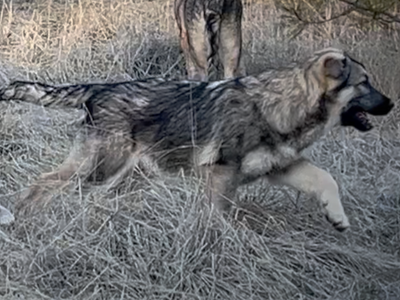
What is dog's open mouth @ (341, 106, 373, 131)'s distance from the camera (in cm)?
460

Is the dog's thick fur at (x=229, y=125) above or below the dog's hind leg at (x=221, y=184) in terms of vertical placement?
above

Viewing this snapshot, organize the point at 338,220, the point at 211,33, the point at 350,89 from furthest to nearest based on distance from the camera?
1. the point at 211,33
2. the point at 338,220
3. the point at 350,89

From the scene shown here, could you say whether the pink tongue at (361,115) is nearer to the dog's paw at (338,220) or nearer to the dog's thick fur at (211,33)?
the dog's paw at (338,220)

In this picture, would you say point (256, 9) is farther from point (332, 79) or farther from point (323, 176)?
point (323, 176)

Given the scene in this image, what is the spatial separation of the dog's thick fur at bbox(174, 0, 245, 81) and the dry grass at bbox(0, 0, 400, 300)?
7cm

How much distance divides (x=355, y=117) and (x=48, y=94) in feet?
6.13

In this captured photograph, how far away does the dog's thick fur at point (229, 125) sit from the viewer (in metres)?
4.63

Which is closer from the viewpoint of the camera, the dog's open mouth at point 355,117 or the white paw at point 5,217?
the dog's open mouth at point 355,117

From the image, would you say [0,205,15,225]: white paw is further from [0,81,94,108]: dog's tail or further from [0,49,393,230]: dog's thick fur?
[0,81,94,108]: dog's tail

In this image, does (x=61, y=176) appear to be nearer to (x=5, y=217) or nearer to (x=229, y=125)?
(x=5, y=217)

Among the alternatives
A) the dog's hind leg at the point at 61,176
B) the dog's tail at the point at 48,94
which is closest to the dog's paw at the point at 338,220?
the dog's hind leg at the point at 61,176

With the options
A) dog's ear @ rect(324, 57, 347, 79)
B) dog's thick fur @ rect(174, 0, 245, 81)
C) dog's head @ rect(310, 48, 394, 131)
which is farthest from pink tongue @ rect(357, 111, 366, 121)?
dog's thick fur @ rect(174, 0, 245, 81)

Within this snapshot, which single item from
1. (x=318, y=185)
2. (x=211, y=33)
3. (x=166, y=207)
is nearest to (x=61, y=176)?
(x=166, y=207)

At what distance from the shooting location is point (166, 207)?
4723 millimetres
